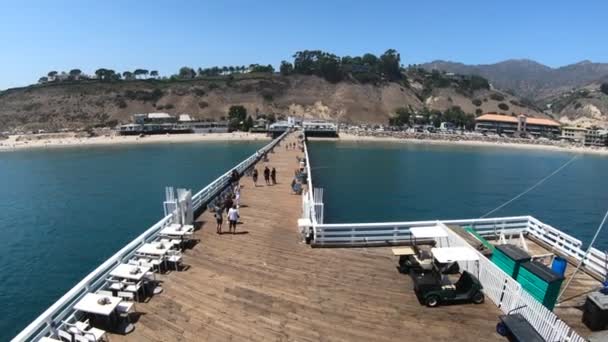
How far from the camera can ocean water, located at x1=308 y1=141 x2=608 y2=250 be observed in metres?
36.9

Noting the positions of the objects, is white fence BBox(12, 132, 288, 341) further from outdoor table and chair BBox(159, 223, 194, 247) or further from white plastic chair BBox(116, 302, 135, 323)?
white plastic chair BBox(116, 302, 135, 323)

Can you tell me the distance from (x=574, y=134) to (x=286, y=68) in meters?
140

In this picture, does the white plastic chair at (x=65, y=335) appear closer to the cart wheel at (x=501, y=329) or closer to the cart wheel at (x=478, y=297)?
the cart wheel at (x=501, y=329)

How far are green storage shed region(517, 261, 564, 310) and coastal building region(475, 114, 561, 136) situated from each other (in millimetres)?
169346

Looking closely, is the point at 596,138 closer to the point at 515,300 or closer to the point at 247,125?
the point at 247,125

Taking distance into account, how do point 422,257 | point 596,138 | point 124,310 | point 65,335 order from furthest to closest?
point 596,138 → point 422,257 → point 124,310 → point 65,335

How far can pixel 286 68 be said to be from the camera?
193m

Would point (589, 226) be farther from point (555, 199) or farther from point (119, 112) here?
point (119, 112)

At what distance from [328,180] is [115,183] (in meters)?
31.9

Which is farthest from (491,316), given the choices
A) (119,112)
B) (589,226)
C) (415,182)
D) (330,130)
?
(119,112)

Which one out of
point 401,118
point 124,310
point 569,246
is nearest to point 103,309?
point 124,310

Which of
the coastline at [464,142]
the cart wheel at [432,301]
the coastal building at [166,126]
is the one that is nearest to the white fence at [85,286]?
the cart wheel at [432,301]

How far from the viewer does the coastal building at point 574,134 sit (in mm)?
142250

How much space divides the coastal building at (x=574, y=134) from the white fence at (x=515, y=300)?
548 feet
